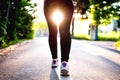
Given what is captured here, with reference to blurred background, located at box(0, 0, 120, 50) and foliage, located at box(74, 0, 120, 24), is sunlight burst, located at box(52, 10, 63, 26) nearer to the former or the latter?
blurred background, located at box(0, 0, 120, 50)

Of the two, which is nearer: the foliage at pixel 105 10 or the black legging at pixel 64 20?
the black legging at pixel 64 20

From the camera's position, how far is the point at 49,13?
4.67 meters

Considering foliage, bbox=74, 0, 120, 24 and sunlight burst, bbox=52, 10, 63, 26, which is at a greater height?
sunlight burst, bbox=52, 10, 63, 26

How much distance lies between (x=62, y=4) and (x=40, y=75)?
1.19 m

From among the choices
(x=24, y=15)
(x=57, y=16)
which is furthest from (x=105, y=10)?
(x=57, y=16)

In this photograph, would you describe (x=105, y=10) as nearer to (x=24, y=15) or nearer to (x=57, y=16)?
(x=24, y=15)

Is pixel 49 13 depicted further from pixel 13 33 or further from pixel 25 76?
pixel 13 33

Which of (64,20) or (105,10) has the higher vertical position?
(64,20)

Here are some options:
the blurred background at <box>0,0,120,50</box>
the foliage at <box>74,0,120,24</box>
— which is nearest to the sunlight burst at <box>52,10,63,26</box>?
the blurred background at <box>0,0,120,50</box>

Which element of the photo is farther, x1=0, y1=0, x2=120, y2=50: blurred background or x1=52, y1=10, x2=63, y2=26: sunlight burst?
x1=0, y1=0, x2=120, y2=50: blurred background

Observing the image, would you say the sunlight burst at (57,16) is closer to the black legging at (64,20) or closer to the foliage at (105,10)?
the black legging at (64,20)

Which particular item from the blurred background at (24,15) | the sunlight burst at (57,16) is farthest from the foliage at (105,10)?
the sunlight burst at (57,16)

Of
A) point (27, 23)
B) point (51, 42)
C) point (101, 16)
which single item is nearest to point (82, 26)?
point (27, 23)

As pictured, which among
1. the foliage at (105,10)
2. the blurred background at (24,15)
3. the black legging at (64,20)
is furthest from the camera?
the foliage at (105,10)
